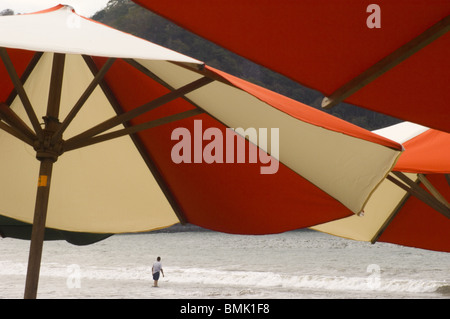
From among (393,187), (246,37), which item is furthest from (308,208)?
(393,187)

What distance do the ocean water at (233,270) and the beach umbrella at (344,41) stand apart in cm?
1641

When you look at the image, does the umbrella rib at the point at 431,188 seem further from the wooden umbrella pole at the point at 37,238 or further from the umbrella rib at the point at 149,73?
the wooden umbrella pole at the point at 37,238

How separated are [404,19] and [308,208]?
71.0 inches

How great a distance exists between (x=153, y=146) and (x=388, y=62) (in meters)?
2.26

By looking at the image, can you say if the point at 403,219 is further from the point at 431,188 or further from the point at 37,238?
the point at 37,238

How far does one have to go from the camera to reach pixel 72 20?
112 inches

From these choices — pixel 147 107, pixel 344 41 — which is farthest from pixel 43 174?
pixel 344 41

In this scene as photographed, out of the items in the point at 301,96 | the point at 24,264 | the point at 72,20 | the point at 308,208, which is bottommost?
the point at 308,208

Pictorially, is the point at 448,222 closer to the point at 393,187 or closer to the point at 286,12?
the point at 393,187

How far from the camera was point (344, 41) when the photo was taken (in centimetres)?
205

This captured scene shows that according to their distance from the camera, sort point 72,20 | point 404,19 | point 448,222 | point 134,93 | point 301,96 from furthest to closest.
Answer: point 301,96
point 448,222
point 134,93
point 72,20
point 404,19

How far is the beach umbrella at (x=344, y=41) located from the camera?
194cm

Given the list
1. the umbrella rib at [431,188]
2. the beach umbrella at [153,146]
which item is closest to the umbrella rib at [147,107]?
the beach umbrella at [153,146]

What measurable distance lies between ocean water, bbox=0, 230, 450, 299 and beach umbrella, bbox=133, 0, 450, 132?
16.4 m
